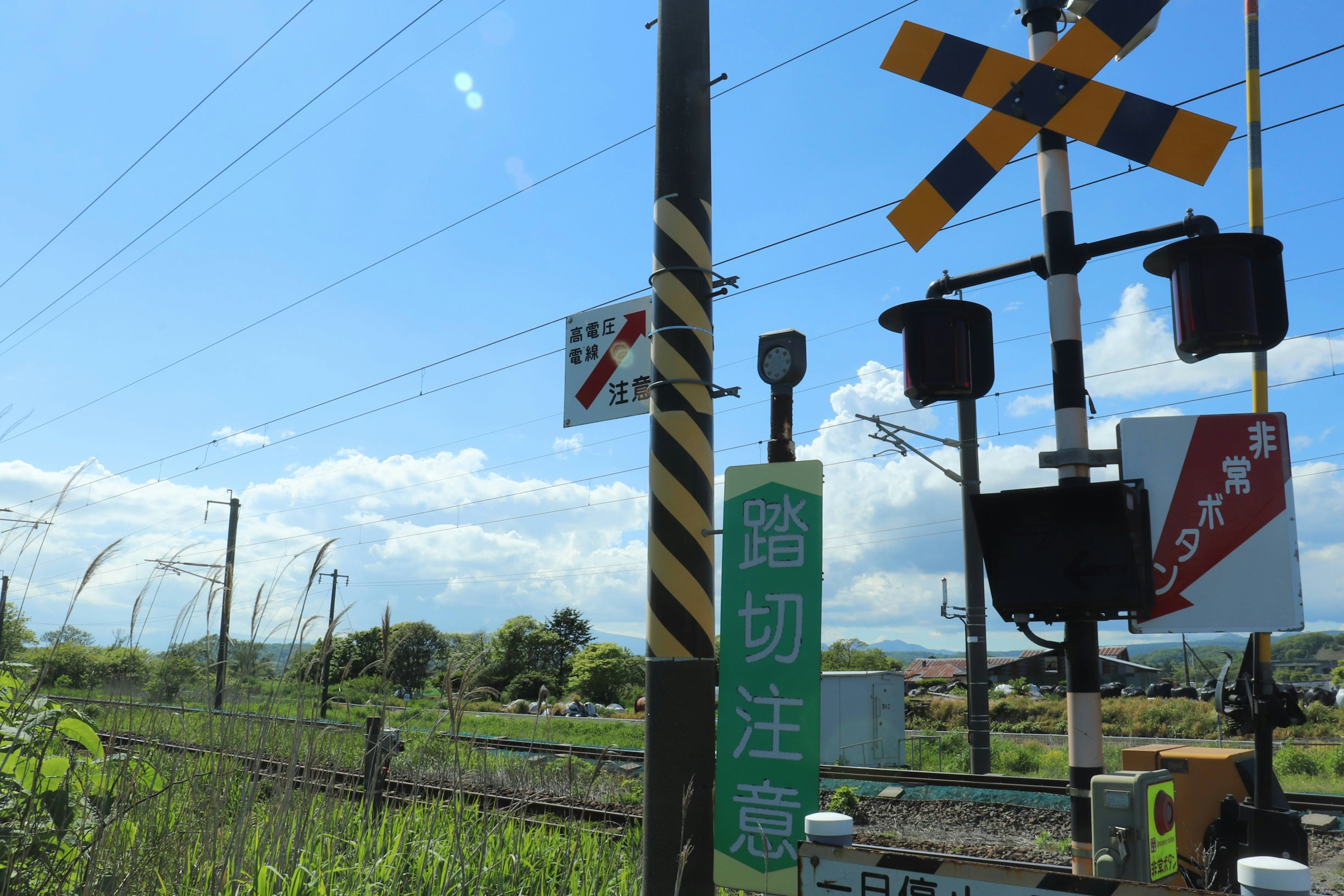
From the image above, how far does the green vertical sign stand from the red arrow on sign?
105 centimetres

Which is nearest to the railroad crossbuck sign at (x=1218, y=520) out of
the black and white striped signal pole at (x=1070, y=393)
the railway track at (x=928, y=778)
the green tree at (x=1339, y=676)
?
the black and white striped signal pole at (x=1070, y=393)

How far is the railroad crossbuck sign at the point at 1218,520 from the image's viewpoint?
9.36ft

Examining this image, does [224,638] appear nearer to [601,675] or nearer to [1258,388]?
[1258,388]

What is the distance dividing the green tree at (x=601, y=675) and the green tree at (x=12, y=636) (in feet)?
96.1

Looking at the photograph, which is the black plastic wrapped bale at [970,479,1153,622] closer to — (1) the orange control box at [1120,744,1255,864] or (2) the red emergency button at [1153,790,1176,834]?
(2) the red emergency button at [1153,790,1176,834]

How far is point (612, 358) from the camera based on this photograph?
14.3 feet

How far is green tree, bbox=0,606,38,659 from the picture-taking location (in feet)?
12.9

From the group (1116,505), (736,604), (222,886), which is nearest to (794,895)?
(736,604)

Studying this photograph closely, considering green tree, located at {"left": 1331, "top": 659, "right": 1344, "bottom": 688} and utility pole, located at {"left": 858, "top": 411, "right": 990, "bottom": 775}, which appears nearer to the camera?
utility pole, located at {"left": 858, "top": 411, "right": 990, "bottom": 775}

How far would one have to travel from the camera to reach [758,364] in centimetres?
388

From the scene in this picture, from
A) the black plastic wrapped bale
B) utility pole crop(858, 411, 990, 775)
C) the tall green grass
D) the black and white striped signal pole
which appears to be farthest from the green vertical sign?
utility pole crop(858, 411, 990, 775)

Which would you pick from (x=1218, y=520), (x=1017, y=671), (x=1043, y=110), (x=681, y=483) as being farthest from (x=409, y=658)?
(x=1017, y=671)

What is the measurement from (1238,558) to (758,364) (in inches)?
75.9

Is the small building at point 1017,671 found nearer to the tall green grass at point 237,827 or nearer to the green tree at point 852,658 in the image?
the green tree at point 852,658
